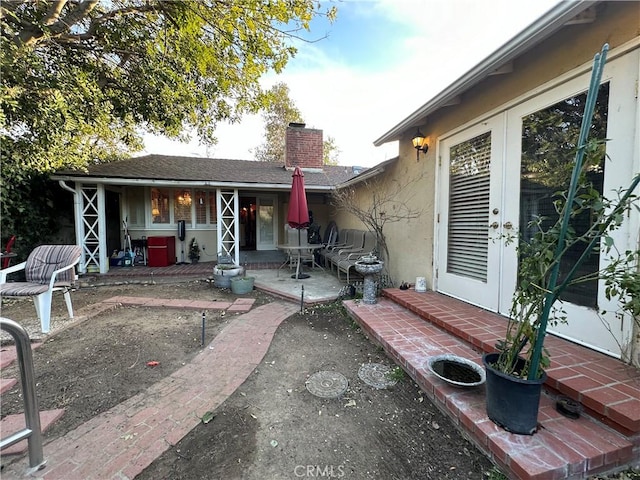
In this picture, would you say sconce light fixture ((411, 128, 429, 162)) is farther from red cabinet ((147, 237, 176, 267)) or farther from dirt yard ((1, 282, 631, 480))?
red cabinet ((147, 237, 176, 267))

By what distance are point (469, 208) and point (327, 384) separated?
107 inches

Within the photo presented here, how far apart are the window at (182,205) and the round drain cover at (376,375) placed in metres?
7.50

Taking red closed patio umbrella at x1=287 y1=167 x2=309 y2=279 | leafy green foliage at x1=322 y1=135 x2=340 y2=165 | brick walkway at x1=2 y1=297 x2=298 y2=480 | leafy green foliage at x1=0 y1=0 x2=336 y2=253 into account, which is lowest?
brick walkway at x1=2 y1=297 x2=298 y2=480

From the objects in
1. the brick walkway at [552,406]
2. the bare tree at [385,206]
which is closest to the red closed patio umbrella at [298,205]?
the bare tree at [385,206]

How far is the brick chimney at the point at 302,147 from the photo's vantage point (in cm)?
962

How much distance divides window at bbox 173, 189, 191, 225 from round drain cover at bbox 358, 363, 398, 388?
295 inches

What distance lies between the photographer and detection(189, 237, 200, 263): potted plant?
8.13m

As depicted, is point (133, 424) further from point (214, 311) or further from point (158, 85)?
point (158, 85)

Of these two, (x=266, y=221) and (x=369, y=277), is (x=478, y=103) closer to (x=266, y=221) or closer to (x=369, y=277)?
(x=369, y=277)

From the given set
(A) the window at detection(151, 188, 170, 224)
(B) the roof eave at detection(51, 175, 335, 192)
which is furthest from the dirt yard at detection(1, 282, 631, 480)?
(A) the window at detection(151, 188, 170, 224)

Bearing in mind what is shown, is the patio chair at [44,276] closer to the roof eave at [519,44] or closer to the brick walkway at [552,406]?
the brick walkway at [552,406]

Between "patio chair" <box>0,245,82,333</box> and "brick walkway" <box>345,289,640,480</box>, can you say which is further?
"patio chair" <box>0,245,82,333</box>

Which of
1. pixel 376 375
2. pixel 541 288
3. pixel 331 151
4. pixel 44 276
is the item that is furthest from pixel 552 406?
pixel 331 151

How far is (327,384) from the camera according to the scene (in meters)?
2.40
